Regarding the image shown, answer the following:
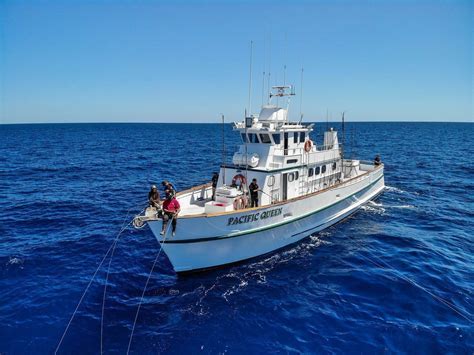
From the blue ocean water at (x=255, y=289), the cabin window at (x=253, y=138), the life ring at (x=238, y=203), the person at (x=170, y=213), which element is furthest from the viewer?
the cabin window at (x=253, y=138)

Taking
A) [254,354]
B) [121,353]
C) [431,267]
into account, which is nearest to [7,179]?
[121,353]

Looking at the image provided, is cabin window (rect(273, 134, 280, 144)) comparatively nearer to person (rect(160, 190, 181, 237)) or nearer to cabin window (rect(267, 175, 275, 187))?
cabin window (rect(267, 175, 275, 187))

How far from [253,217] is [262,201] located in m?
2.03

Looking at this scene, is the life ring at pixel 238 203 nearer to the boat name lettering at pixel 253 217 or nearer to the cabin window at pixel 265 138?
the boat name lettering at pixel 253 217

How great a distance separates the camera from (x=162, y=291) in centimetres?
1297

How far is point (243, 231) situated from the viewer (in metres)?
14.3

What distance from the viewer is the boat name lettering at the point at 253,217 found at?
13.9 meters

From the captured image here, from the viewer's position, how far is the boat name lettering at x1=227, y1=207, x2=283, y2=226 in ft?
45.5

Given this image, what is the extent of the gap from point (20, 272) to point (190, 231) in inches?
308

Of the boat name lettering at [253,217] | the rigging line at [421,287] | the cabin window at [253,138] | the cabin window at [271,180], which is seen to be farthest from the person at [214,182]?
the rigging line at [421,287]

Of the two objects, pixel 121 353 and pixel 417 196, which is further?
pixel 417 196

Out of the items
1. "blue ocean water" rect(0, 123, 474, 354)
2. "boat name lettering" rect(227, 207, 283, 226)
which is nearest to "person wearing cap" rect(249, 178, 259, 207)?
"boat name lettering" rect(227, 207, 283, 226)

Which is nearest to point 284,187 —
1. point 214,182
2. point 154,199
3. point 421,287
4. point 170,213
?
point 214,182

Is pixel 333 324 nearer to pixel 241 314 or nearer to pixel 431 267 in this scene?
pixel 241 314
